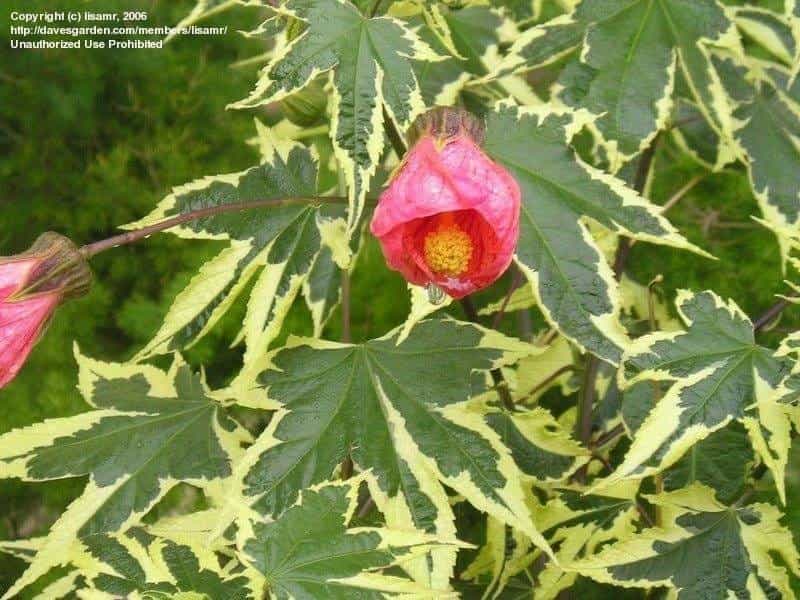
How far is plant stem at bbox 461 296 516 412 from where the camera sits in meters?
0.69

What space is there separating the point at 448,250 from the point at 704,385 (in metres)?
0.19

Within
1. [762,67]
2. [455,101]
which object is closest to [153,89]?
[455,101]

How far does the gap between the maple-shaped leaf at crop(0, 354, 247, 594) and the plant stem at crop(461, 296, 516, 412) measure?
195mm

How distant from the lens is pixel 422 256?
20.9 inches

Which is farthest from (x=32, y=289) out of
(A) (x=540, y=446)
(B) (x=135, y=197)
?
(B) (x=135, y=197)

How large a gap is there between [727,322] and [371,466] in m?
0.25

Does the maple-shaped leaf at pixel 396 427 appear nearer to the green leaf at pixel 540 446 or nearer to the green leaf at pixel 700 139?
the green leaf at pixel 540 446

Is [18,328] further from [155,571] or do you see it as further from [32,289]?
[155,571]

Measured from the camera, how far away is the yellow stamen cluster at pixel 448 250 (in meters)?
0.53

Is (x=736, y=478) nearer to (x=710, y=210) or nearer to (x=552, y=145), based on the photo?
(x=552, y=145)

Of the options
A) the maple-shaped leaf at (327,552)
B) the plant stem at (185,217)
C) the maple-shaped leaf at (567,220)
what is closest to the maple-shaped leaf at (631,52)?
the maple-shaped leaf at (567,220)

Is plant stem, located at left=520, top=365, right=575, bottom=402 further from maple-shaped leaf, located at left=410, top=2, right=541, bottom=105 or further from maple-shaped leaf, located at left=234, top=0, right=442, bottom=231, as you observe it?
maple-shaped leaf, located at left=234, top=0, right=442, bottom=231

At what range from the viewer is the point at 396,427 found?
643 millimetres

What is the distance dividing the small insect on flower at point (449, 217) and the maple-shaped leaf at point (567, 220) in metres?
0.08
